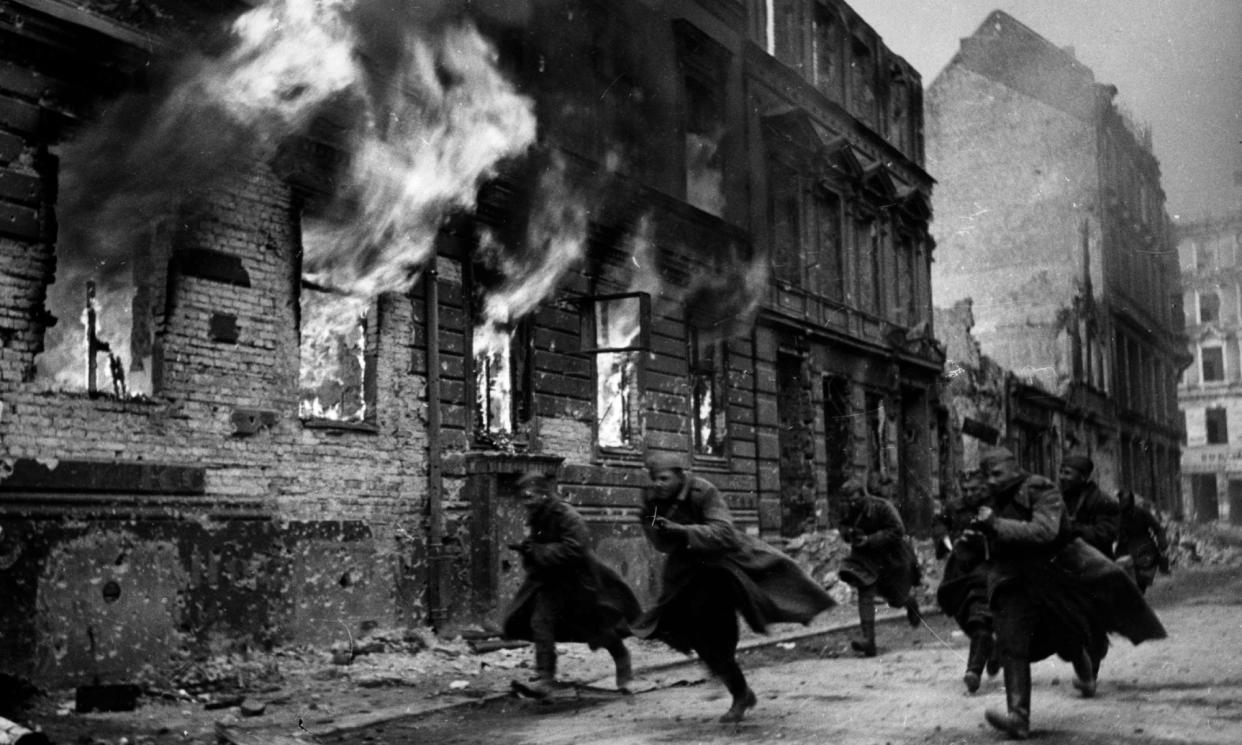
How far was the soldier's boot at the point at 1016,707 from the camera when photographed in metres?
6.91

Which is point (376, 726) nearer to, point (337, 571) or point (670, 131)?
point (337, 571)

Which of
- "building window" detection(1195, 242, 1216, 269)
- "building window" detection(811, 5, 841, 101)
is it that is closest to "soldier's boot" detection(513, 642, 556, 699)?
"building window" detection(811, 5, 841, 101)

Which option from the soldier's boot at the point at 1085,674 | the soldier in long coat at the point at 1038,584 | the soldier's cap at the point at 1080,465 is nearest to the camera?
the soldier in long coat at the point at 1038,584

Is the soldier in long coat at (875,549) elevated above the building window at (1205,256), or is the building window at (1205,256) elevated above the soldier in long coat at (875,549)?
the building window at (1205,256)

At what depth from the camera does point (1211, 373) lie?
194 ft

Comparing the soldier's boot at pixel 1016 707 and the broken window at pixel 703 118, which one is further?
the broken window at pixel 703 118

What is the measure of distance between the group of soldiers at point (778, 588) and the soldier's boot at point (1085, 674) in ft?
0.05

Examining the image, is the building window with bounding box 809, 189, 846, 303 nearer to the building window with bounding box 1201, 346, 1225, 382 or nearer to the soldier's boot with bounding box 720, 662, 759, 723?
the soldier's boot with bounding box 720, 662, 759, 723

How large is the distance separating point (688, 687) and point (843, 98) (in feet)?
61.0

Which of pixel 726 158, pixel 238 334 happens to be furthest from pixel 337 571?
pixel 726 158

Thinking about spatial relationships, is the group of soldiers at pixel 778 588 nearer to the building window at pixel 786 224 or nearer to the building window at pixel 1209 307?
the building window at pixel 786 224

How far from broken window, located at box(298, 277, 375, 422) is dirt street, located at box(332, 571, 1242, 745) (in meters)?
4.54

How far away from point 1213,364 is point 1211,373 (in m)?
0.43

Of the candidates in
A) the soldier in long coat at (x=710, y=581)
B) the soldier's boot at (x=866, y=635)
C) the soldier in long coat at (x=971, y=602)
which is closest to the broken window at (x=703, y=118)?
the soldier's boot at (x=866, y=635)
